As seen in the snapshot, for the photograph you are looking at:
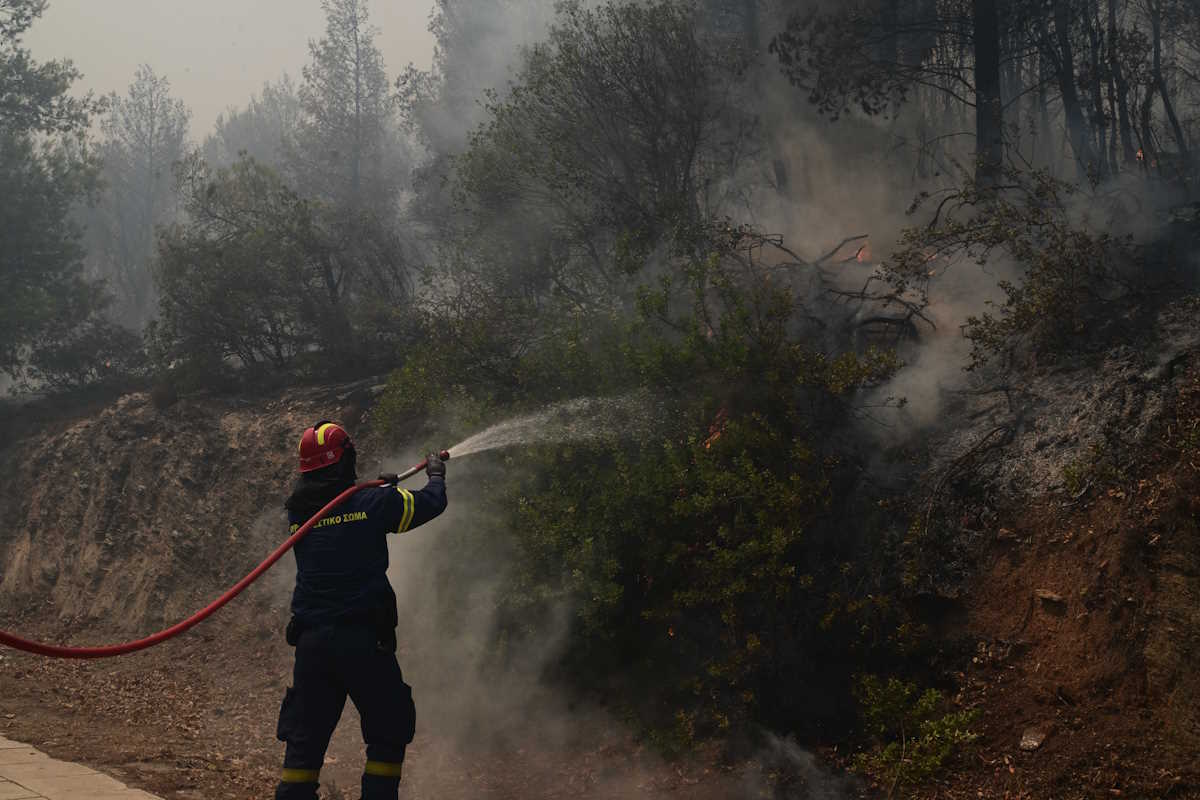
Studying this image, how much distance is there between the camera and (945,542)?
20.7ft

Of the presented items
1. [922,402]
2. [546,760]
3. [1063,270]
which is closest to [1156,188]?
[1063,270]

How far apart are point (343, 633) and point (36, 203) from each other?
18190 mm

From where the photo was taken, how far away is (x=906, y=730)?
5.43m

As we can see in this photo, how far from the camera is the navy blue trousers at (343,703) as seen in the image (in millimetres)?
4508

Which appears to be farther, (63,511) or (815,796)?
(63,511)

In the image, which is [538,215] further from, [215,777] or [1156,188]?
[215,777]

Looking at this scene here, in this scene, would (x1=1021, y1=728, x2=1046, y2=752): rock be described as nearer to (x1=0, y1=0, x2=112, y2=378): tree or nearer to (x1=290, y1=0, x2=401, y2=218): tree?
(x1=0, y1=0, x2=112, y2=378): tree

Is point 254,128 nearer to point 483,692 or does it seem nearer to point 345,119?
point 345,119

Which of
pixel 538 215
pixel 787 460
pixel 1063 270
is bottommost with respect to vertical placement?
pixel 787 460

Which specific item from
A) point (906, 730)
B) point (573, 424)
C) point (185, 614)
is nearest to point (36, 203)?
point (185, 614)

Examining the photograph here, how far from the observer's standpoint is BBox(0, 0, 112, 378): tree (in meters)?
17.8

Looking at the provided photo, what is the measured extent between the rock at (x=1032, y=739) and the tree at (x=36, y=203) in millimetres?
18380

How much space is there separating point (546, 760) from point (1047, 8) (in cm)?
1099

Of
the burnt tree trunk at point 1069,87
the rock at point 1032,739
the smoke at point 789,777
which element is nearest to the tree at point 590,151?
the burnt tree trunk at point 1069,87
